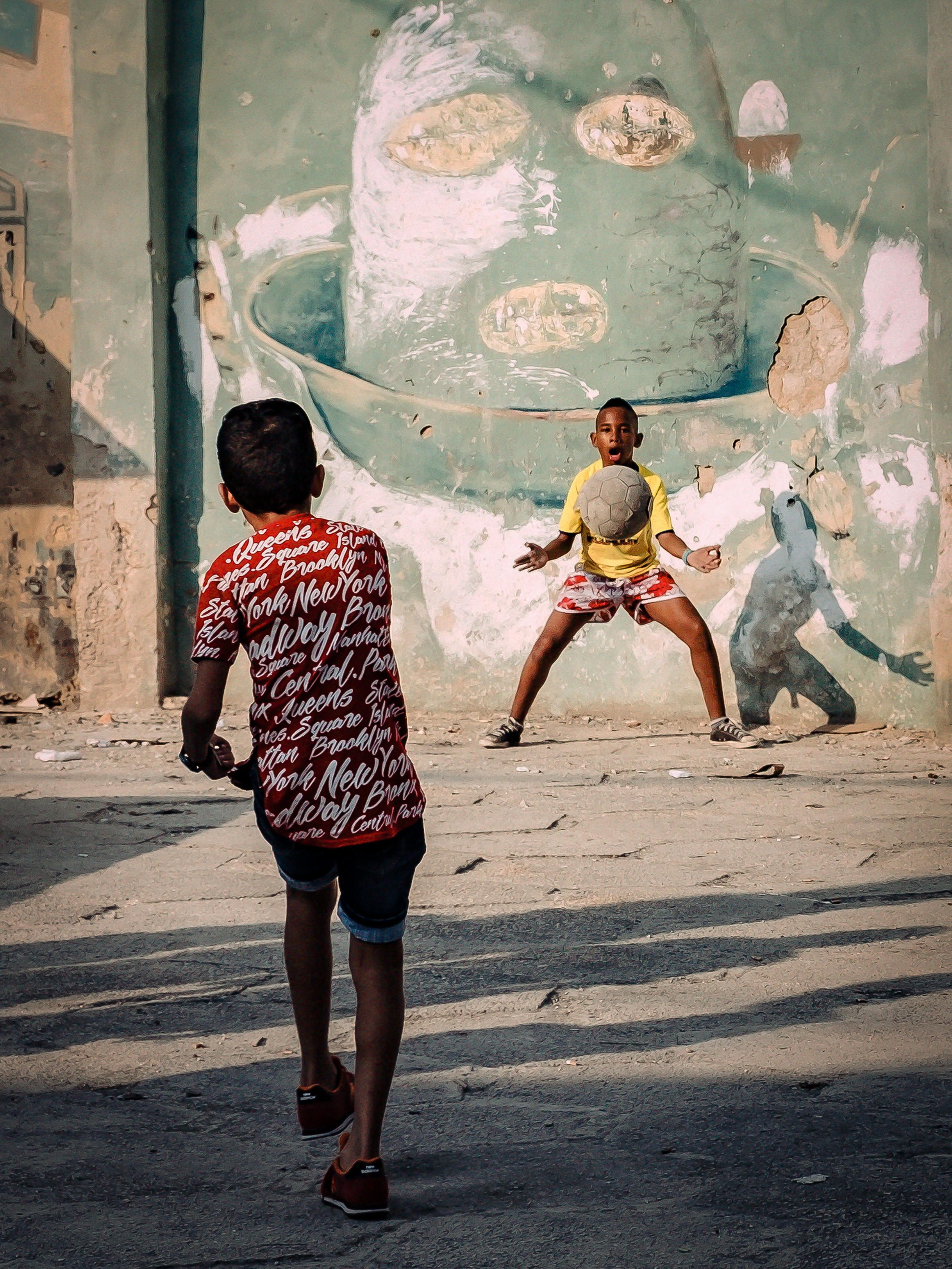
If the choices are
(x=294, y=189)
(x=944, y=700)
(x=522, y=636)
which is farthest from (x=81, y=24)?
(x=944, y=700)

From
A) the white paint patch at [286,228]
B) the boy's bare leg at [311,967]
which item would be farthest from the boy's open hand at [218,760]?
the white paint patch at [286,228]

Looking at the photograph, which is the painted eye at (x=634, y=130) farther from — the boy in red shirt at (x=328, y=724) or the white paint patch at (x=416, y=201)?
the boy in red shirt at (x=328, y=724)

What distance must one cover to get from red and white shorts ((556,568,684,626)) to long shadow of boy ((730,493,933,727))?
2.24ft

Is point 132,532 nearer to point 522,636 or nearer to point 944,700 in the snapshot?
point 522,636

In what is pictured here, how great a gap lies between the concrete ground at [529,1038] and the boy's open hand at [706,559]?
1092 millimetres

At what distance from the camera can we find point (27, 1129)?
2.10 metres

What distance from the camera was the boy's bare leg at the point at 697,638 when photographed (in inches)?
220

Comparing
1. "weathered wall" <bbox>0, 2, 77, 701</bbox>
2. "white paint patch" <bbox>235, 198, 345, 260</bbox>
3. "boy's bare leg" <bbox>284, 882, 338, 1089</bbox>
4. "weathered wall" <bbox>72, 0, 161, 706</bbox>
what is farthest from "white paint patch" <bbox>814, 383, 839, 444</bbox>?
"boy's bare leg" <bbox>284, 882, 338, 1089</bbox>

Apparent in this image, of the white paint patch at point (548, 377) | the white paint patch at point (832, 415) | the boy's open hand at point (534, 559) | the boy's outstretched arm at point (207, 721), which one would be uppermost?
the white paint patch at point (548, 377)

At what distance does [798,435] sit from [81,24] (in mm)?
4114

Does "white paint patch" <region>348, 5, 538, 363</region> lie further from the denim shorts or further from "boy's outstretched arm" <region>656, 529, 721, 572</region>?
Answer: the denim shorts

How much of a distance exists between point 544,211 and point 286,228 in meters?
1.33

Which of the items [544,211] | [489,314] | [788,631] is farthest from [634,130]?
[788,631]

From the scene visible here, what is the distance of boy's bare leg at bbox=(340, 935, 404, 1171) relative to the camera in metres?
1.84
